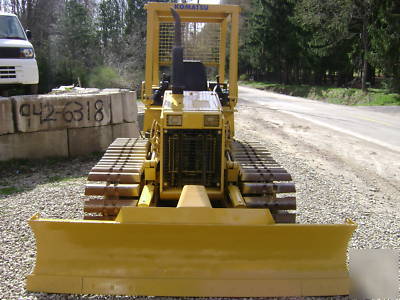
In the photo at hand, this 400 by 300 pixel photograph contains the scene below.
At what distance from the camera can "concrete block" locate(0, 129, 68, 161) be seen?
9.21 m

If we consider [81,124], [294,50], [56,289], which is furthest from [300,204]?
[294,50]

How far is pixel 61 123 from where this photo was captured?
9828mm

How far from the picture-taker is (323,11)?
32750 millimetres

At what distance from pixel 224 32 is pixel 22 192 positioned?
423 centimetres

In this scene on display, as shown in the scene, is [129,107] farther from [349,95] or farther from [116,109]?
[349,95]

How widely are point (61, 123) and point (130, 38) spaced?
72.9ft

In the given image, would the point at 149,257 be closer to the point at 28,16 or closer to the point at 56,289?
the point at 56,289

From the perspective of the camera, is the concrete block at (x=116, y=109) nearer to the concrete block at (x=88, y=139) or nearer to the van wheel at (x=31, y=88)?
the concrete block at (x=88, y=139)

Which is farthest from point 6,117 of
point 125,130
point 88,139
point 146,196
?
point 146,196

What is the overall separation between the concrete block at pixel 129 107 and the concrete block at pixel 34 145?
62.1 inches

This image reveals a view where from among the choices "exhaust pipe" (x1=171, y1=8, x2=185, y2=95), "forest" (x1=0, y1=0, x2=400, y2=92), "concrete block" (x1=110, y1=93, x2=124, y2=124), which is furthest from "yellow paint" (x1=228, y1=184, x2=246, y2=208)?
"forest" (x1=0, y1=0, x2=400, y2=92)

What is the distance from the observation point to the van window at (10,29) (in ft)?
42.7

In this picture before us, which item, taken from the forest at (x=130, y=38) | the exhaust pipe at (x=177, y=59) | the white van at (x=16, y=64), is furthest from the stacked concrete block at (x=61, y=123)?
the forest at (x=130, y=38)

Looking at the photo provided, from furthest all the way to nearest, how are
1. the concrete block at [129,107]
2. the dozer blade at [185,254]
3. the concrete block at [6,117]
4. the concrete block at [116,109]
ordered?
1. the concrete block at [129,107]
2. the concrete block at [116,109]
3. the concrete block at [6,117]
4. the dozer blade at [185,254]
